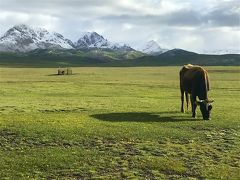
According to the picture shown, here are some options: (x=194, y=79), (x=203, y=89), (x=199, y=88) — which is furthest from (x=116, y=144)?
(x=194, y=79)

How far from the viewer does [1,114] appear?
3144 cm

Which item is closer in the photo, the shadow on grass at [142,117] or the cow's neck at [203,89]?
the shadow on grass at [142,117]

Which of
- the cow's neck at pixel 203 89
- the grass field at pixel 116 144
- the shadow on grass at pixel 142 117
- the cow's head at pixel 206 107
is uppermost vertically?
the cow's neck at pixel 203 89

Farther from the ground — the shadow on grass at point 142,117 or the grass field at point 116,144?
the shadow on grass at point 142,117

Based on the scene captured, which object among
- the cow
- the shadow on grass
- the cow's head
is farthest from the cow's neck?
the shadow on grass

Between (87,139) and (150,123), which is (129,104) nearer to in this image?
(150,123)

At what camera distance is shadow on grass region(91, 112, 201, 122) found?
3034 centimetres

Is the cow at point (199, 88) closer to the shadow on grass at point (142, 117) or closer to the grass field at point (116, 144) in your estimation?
the grass field at point (116, 144)

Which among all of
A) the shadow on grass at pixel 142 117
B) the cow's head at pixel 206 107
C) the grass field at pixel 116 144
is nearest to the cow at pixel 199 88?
the cow's head at pixel 206 107

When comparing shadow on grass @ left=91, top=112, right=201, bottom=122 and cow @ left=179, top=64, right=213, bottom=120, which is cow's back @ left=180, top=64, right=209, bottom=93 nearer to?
cow @ left=179, top=64, right=213, bottom=120

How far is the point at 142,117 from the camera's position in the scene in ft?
104

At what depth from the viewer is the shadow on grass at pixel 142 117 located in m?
30.3

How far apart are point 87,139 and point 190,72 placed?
1246cm

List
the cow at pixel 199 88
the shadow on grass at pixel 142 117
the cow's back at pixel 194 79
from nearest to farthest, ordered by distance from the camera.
Answer: the shadow on grass at pixel 142 117 → the cow at pixel 199 88 → the cow's back at pixel 194 79
